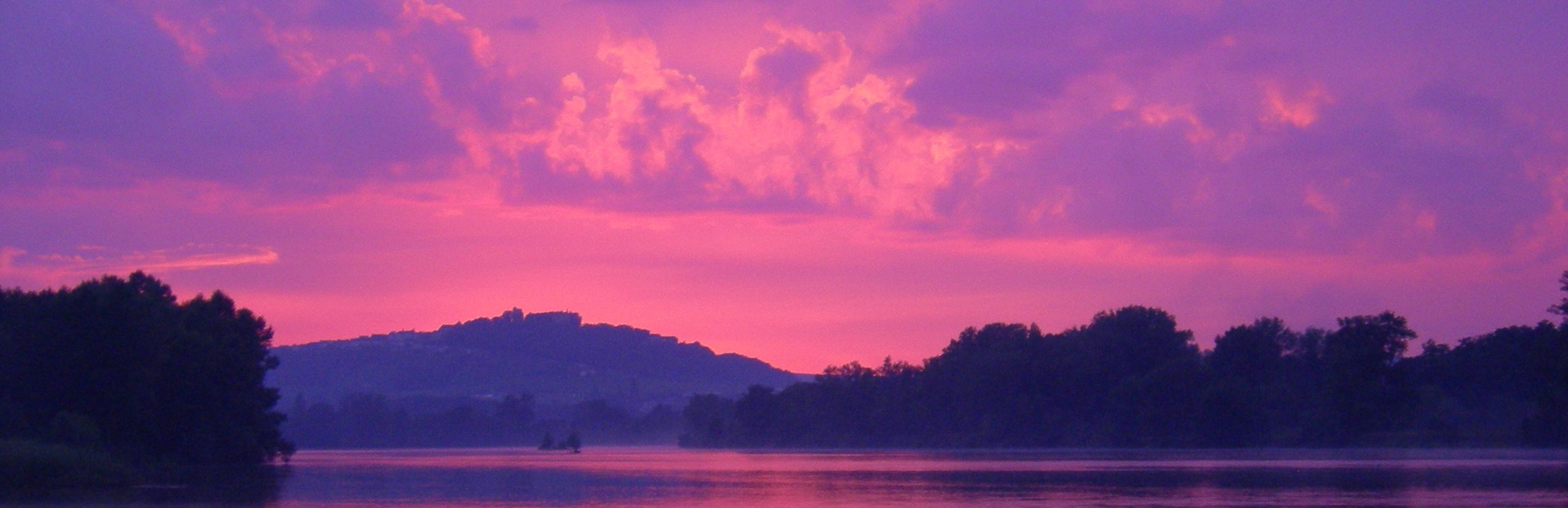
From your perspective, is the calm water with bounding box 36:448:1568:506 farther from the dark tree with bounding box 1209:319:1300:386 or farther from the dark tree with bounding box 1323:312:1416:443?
the dark tree with bounding box 1209:319:1300:386

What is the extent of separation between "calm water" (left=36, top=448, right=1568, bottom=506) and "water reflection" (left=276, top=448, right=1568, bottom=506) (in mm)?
83

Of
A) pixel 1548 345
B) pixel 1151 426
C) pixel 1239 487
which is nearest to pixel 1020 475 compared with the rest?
pixel 1239 487

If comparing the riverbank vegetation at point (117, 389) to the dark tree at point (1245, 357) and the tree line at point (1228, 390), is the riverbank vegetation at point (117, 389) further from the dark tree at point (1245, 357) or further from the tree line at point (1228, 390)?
the dark tree at point (1245, 357)

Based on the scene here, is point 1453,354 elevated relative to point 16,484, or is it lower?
elevated

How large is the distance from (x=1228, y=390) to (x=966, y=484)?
9730cm

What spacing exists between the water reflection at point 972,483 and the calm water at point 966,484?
83mm

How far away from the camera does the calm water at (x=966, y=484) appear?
4203 centimetres

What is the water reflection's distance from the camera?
139 ft

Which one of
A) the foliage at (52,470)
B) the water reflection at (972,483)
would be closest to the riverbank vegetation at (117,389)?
the foliage at (52,470)

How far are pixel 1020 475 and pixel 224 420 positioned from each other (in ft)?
157

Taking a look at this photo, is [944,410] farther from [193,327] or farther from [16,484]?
[16,484]

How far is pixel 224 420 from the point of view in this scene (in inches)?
3514

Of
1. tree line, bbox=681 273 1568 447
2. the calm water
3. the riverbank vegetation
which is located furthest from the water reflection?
tree line, bbox=681 273 1568 447

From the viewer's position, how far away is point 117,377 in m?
75.7
